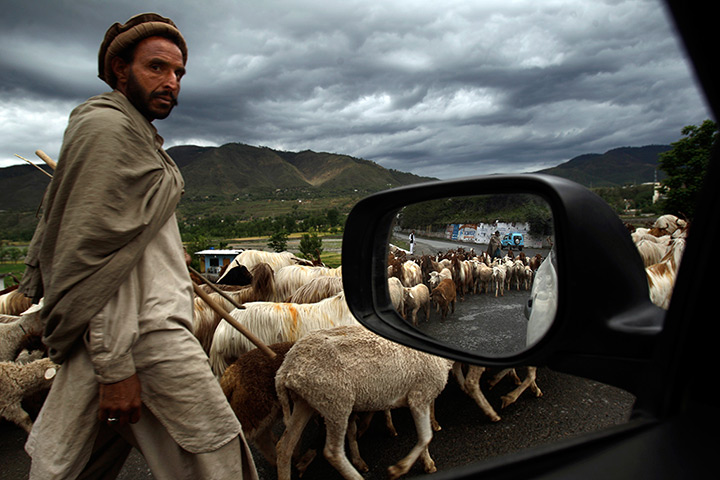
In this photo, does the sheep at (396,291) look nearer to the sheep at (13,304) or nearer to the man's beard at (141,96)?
the man's beard at (141,96)

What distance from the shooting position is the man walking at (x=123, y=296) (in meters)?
1.67

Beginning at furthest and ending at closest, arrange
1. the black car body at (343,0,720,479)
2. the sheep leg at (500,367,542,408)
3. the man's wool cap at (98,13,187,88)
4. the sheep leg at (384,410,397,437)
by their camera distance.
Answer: the sheep leg at (500,367,542,408)
the sheep leg at (384,410,397,437)
the man's wool cap at (98,13,187,88)
the black car body at (343,0,720,479)

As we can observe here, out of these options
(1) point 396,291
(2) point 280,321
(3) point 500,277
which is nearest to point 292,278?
(2) point 280,321

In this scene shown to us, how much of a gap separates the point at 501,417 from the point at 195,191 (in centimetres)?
17264

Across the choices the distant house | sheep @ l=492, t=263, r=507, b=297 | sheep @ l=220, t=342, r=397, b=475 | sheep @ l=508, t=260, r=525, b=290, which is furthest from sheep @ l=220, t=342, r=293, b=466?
the distant house

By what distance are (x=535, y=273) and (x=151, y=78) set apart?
2.12 metres

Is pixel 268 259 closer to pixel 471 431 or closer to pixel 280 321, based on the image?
pixel 280 321

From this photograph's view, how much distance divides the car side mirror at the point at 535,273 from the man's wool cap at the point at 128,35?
1.51m

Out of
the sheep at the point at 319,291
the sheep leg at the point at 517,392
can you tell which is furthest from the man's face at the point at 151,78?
the sheep at the point at 319,291

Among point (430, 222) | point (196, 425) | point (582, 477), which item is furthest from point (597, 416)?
point (582, 477)

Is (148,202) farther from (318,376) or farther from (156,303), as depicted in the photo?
(318,376)

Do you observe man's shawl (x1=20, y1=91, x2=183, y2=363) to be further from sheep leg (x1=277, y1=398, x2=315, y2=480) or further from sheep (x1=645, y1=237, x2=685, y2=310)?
sheep leg (x1=277, y1=398, x2=315, y2=480)

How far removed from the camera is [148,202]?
6.03ft

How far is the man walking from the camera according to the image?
5.47 ft
